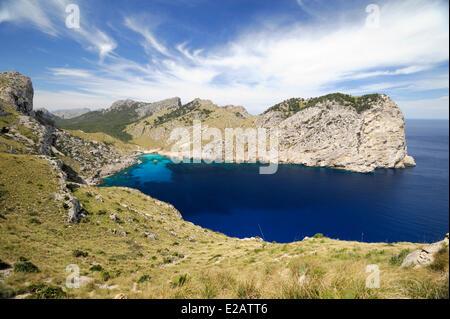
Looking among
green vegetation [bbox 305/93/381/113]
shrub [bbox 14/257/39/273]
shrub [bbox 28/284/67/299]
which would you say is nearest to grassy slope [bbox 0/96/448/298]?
shrub [bbox 28/284/67/299]

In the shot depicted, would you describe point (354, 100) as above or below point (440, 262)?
above

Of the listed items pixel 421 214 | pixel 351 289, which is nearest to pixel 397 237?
pixel 421 214

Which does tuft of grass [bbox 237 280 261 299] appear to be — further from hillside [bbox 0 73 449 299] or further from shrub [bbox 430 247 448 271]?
shrub [bbox 430 247 448 271]

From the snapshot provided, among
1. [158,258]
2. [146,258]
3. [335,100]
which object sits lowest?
[158,258]

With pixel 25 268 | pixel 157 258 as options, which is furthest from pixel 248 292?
pixel 157 258

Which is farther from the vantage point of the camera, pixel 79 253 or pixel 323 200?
pixel 323 200

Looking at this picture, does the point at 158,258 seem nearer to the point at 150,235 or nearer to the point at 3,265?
the point at 150,235
